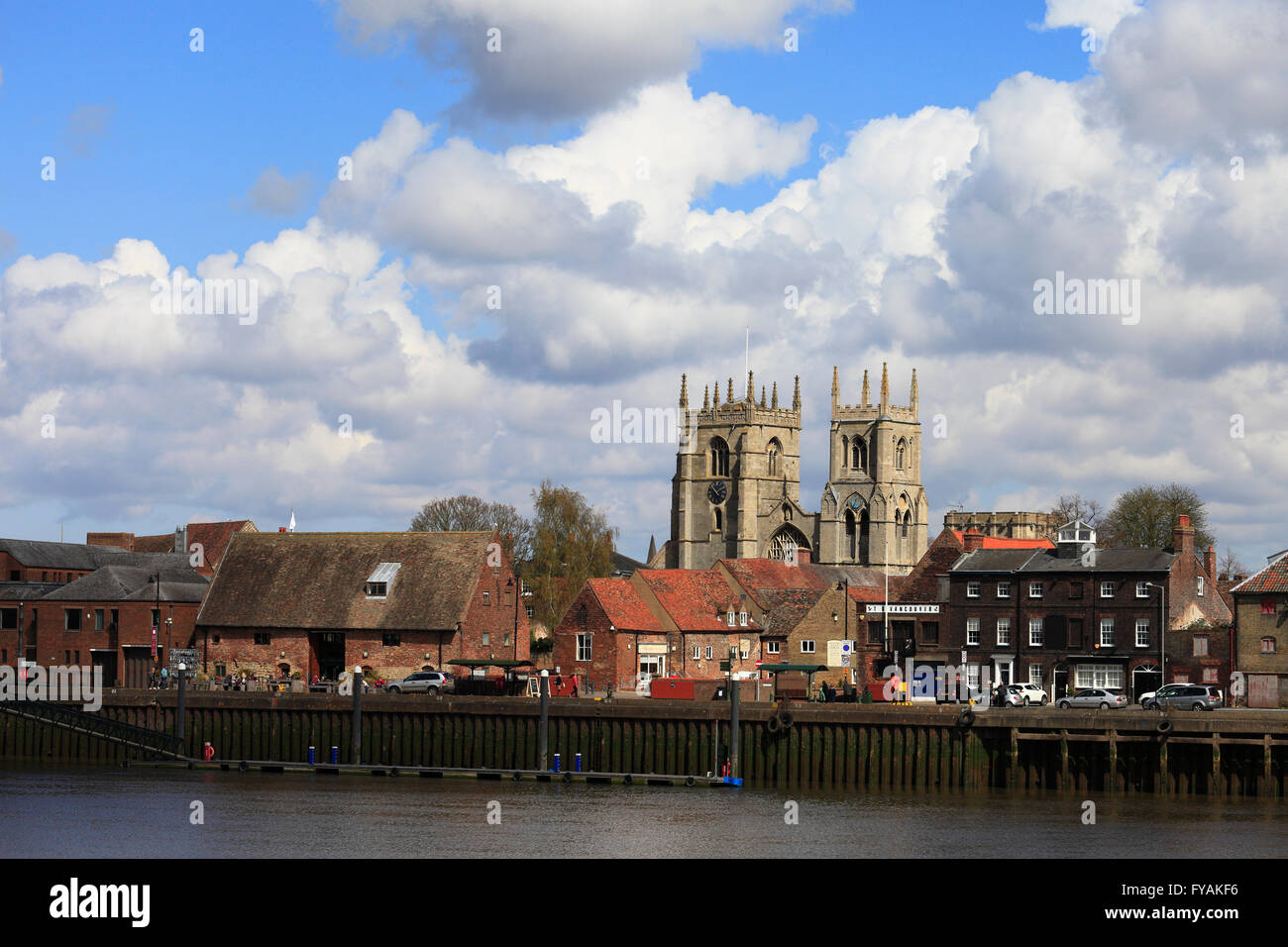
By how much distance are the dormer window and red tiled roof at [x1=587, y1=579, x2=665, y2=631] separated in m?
9.68

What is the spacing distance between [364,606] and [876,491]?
11485 cm

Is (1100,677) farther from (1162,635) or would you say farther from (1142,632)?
(1162,635)

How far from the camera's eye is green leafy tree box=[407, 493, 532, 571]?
141 meters

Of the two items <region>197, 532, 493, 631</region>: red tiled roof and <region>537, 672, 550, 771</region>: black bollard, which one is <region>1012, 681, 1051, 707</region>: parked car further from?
<region>197, 532, 493, 631</region>: red tiled roof

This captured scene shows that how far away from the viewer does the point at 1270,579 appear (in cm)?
7606

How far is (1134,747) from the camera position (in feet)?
190

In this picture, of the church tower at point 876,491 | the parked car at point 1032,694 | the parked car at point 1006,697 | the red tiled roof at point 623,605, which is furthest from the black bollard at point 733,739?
the church tower at point 876,491

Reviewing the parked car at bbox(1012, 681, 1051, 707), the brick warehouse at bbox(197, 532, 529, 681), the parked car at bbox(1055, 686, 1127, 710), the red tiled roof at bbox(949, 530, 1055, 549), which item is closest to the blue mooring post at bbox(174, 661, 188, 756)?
A: the brick warehouse at bbox(197, 532, 529, 681)

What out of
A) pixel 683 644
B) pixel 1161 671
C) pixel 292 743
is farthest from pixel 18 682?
pixel 1161 671

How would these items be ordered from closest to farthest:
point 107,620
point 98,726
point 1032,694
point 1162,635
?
point 98,726 < point 1032,694 < point 1162,635 < point 107,620

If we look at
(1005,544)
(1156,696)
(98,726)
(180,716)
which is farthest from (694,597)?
(98,726)

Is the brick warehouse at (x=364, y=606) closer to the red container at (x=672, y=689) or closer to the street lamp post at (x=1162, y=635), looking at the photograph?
the red container at (x=672, y=689)
